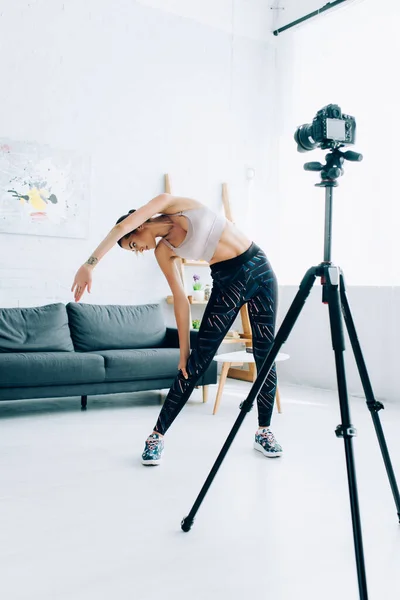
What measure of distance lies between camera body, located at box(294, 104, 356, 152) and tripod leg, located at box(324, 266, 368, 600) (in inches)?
13.8

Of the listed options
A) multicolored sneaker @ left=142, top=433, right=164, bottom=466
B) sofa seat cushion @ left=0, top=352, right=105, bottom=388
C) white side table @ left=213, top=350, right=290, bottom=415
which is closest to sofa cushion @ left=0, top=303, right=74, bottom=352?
sofa seat cushion @ left=0, top=352, right=105, bottom=388

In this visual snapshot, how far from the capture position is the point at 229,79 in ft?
18.5

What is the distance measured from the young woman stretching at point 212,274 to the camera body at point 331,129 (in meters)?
0.74

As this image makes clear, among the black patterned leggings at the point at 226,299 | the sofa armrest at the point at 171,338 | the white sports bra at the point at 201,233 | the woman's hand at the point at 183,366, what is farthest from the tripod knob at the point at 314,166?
the sofa armrest at the point at 171,338

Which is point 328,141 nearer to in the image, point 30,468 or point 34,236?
point 30,468

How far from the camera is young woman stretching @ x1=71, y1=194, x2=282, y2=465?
90.9 inches

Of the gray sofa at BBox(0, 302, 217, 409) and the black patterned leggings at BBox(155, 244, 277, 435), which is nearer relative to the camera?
the black patterned leggings at BBox(155, 244, 277, 435)

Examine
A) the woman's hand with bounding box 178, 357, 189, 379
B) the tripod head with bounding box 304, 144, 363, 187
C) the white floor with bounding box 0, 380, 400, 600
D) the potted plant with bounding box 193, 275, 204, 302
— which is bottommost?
the white floor with bounding box 0, 380, 400, 600

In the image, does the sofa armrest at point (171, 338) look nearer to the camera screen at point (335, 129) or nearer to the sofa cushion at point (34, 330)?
the sofa cushion at point (34, 330)

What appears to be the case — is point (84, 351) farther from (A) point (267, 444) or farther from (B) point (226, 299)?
(B) point (226, 299)

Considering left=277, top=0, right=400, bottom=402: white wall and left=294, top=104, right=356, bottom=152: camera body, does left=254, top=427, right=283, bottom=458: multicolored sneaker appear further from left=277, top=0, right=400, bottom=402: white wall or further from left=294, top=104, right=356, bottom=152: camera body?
left=277, top=0, right=400, bottom=402: white wall

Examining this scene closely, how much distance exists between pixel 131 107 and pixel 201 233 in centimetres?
318

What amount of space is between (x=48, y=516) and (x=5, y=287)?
278 cm

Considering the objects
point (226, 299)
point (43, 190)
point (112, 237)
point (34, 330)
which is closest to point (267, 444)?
point (226, 299)
